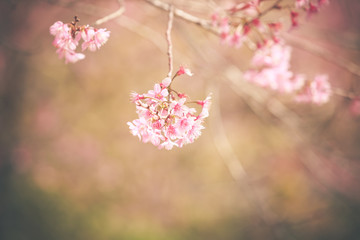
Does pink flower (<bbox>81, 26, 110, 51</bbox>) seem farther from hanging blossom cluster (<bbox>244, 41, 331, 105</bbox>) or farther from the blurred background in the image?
the blurred background

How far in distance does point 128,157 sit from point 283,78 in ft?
12.6

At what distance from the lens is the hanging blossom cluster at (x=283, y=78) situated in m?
1.61

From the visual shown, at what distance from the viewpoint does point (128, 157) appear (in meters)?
4.96

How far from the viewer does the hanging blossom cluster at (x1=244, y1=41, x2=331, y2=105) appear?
161 cm

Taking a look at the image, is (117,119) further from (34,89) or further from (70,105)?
(34,89)

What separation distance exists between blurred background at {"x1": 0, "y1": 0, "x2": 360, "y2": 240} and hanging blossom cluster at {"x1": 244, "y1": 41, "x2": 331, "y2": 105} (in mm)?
2178

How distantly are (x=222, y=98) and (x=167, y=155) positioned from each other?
1839 millimetres

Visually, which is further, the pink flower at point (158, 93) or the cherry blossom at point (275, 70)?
the cherry blossom at point (275, 70)

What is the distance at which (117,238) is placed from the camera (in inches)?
154

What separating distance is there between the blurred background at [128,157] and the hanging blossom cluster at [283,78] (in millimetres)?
2178

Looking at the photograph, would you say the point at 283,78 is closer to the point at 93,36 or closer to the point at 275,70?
the point at 275,70

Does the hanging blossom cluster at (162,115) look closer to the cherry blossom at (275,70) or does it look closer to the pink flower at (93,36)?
the pink flower at (93,36)

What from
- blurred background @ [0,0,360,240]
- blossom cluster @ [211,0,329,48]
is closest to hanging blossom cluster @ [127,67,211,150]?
blossom cluster @ [211,0,329,48]

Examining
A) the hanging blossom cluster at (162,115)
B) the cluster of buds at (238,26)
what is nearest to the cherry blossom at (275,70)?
the cluster of buds at (238,26)
